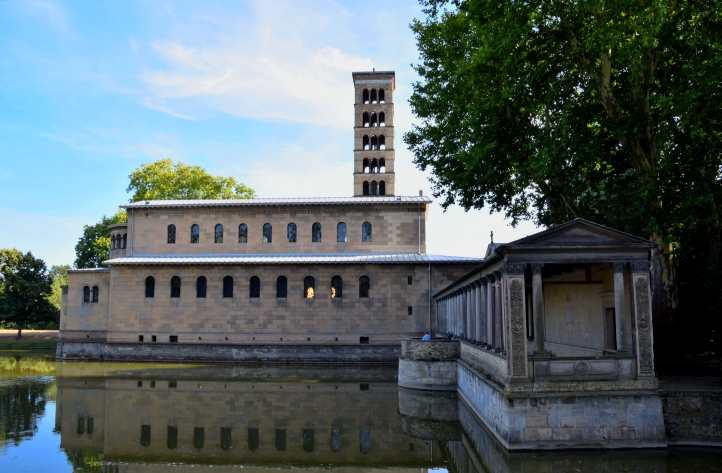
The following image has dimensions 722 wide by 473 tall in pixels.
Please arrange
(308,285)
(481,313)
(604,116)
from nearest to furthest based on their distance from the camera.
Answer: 1. (481,313)
2. (604,116)
3. (308,285)

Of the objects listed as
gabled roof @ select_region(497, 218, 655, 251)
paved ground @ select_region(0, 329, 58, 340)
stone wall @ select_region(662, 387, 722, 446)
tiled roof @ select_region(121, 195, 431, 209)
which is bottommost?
paved ground @ select_region(0, 329, 58, 340)

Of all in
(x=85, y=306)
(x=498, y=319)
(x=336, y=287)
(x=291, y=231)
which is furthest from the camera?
(x=85, y=306)

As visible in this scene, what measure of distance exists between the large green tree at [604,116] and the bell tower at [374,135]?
17.7 metres

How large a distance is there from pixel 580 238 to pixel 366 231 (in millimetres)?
25987

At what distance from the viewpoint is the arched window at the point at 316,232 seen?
4097 cm

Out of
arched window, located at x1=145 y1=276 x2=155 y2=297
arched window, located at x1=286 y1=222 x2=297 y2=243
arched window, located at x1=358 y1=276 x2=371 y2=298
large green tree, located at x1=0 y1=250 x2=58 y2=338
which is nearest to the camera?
arched window, located at x1=358 y1=276 x2=371 y2=298

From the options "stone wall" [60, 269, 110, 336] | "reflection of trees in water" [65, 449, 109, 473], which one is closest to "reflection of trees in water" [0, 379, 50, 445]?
"reflection of trees in water" [65, 449, 109, 473]

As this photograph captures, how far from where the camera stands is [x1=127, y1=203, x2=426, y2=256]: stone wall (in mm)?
40344

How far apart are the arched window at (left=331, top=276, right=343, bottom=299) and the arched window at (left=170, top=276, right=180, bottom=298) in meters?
10.6

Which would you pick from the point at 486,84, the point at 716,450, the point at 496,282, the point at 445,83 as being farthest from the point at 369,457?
the point at 445,83

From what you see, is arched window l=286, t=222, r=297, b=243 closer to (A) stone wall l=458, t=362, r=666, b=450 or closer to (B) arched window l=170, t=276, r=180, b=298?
(B) arched window l=170, t=276, r=180, b=298

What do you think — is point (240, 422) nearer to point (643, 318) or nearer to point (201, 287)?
point (643, 318)

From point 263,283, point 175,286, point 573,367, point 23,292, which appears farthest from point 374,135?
point 23,292

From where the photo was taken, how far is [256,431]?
17672mm
